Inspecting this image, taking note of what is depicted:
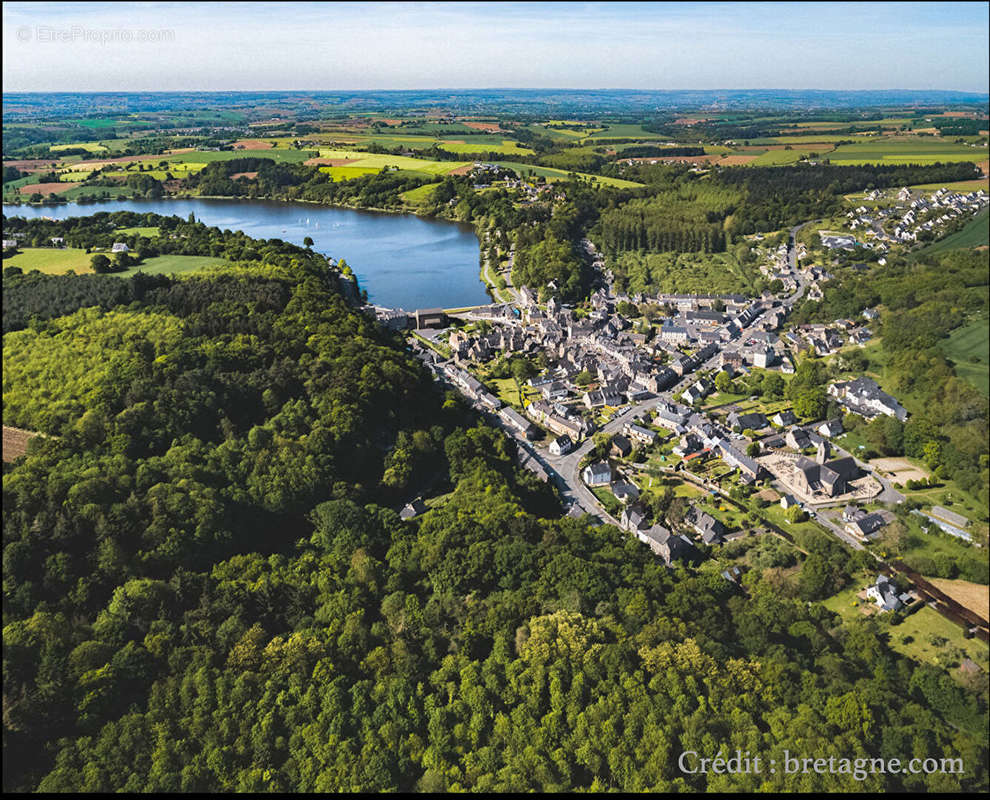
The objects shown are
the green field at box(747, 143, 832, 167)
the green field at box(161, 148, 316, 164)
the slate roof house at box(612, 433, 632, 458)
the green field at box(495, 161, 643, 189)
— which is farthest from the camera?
the green field at box(161, 148, 316, 164)

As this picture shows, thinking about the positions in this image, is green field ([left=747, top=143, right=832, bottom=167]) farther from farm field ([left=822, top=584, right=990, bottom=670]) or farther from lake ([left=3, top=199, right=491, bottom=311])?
farm field ([left=822, top=584, right=990, bottom=670])

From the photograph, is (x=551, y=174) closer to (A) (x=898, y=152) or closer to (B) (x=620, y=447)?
(A) (x=898, y=152)

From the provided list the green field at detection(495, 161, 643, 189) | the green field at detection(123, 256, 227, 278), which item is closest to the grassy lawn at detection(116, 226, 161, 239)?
the green field at detection(123, 256, 227, 278)

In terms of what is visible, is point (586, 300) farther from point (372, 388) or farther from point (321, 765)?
point (321, 765)

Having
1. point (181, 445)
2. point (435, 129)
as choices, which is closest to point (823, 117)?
point (435, 129)

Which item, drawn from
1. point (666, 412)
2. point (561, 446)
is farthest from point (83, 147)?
point (666, 412)

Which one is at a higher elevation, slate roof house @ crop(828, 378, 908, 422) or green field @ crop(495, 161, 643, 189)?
green field @ crop(495, 161, 643, 189)
